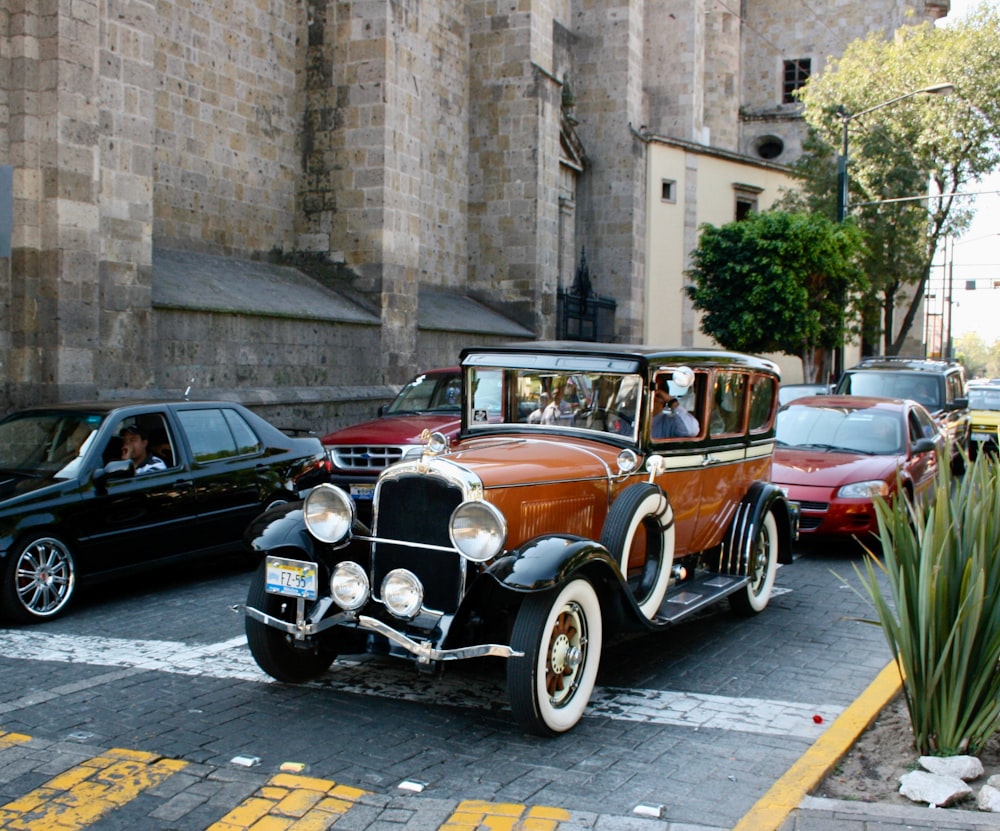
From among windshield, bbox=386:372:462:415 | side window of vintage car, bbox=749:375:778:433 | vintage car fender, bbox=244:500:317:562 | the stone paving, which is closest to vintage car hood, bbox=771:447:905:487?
side window of vintage car, bbox=749:375:778:433

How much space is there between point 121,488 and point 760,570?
15.8 feet

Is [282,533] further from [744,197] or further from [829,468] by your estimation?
[744,197]

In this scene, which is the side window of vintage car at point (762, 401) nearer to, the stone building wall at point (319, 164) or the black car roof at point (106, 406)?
the black car roof at point (106, 406)

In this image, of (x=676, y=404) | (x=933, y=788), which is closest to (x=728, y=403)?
(x=676, y=404)

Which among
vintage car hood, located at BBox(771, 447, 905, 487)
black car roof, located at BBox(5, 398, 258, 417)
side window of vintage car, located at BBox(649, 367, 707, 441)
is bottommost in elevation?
vintage car hood, located at BBox(771, 447, 905, 487)

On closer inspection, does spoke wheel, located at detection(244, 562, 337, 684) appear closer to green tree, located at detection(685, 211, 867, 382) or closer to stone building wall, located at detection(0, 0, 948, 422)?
stone building wall, located at detection(0, 0, 948, 422)

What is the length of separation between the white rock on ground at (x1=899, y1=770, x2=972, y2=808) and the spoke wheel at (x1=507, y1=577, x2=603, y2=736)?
1578mm

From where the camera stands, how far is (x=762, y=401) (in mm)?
8141

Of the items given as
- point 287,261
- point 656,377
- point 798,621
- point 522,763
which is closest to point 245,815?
point 522,763

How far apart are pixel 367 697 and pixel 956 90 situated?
28.6 meters

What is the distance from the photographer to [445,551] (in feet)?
17.2

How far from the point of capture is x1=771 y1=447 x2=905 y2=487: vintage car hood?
10.5 meters

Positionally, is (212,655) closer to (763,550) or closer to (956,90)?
(763,550)

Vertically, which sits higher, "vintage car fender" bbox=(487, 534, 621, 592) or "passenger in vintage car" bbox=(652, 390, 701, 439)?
"passenger in vintage car" bbox=(652, 390, 701, 439)
